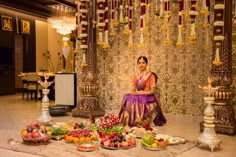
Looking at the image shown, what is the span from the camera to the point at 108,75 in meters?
8.00

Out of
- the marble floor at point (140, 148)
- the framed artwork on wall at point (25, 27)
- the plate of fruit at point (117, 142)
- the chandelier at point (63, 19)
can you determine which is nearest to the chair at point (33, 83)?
the chandelier at point (63, 19)

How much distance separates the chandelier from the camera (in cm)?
1132

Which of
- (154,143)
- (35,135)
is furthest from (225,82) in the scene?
(35,135)

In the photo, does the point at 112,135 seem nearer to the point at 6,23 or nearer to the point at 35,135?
the point at 35,135

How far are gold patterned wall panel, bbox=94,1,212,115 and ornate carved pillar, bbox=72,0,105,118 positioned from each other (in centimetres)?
→ 92

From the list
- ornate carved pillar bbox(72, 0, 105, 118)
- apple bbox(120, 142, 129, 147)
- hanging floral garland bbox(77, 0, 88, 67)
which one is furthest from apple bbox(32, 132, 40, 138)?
hanging floral garland bbox(77, 0, 88, 67)

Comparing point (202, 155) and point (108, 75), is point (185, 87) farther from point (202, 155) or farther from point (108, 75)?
point (202, 155)

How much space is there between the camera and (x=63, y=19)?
11.5 metres

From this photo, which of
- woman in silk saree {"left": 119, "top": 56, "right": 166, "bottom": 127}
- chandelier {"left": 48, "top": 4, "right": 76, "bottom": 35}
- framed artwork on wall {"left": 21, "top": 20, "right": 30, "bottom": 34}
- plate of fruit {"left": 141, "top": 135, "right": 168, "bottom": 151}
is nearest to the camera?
plate of fruit {"left": 141, "top": 135, "right": 168, "bottom": 151}

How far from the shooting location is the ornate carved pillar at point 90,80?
7.04m

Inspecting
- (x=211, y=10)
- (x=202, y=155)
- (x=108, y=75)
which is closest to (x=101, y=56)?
(x=108, y=75)

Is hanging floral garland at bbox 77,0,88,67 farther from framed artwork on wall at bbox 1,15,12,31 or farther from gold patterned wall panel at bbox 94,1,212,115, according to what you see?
framed artwork on wall at bbox 1,15,12,31

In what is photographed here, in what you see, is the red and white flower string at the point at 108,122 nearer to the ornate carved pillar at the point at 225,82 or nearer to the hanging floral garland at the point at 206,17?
the ornate carved pillar at the point at 225,82

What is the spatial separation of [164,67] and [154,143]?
135 inches
